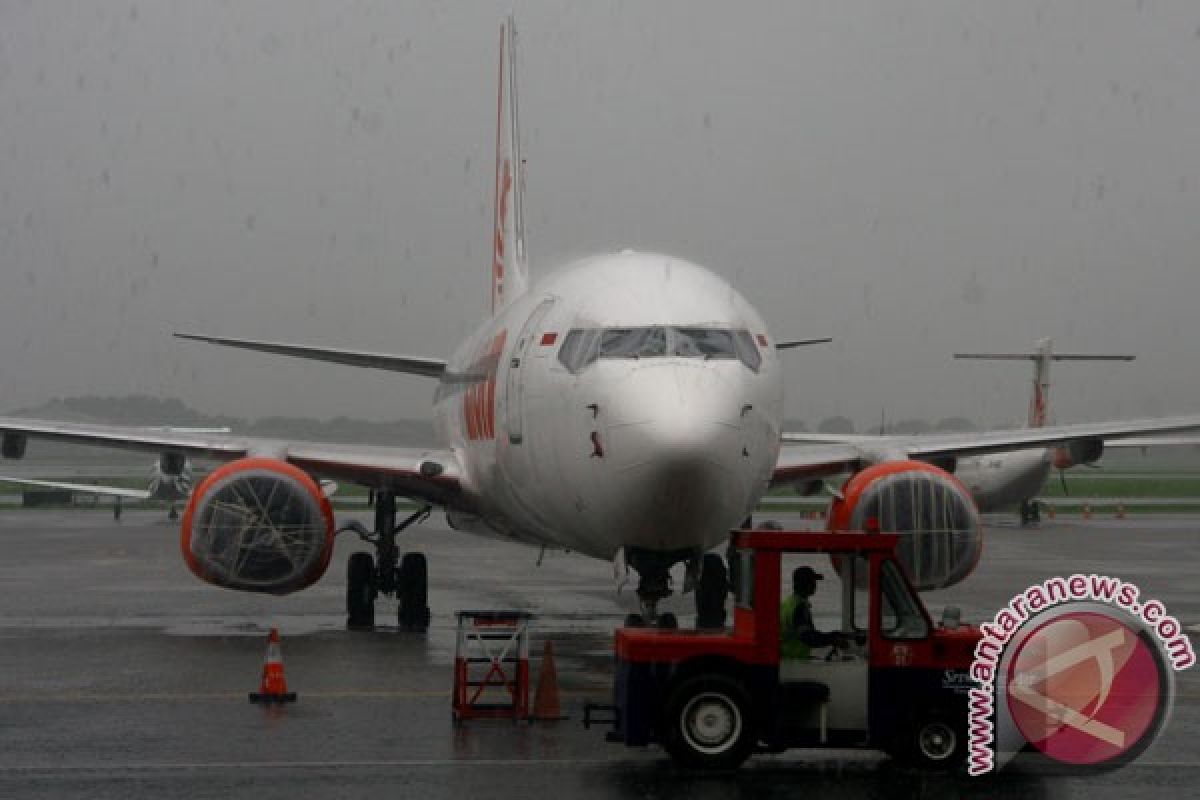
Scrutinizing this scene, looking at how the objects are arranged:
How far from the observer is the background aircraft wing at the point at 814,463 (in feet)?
71.1

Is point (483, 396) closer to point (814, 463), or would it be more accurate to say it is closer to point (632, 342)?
point (814, 463)

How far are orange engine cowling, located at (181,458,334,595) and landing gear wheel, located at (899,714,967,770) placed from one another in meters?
9.18

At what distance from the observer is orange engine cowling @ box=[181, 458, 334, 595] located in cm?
2003

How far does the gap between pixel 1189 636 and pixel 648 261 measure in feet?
27.5

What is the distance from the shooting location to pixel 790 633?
42.7 ft

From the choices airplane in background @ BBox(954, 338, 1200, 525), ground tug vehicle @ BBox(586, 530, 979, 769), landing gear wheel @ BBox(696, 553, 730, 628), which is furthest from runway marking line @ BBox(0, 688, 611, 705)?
airplane in background @ BBox(954, 338, 1200, 525)

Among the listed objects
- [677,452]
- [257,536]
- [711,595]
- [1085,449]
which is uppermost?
[1085,449]

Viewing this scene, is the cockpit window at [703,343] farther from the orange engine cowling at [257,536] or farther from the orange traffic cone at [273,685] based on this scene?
the orange engine cowling at [257,536]

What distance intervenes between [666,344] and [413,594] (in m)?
8.25

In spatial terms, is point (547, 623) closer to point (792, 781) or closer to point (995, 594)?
point (995, 594)

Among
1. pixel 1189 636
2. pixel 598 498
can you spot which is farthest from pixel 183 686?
pixel 1189 636

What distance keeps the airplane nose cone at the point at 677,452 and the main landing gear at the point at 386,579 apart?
7.87 metres

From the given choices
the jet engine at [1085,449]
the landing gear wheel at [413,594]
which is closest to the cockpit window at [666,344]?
the landing gear wheel at [413,594]

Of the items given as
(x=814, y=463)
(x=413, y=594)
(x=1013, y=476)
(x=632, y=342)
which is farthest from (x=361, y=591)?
(x=1013, y=476)
